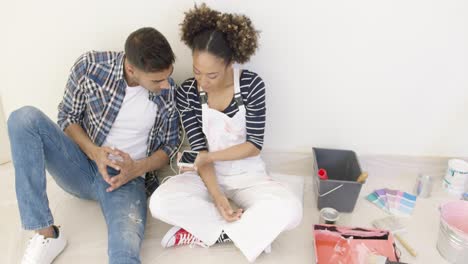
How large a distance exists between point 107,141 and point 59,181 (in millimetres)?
238

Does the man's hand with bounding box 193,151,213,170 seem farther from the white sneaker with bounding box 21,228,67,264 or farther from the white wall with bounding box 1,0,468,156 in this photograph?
the white sneaker with bounding box 21,228,67,264

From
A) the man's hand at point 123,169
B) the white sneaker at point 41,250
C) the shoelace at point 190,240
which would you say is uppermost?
the man's hand at point 123,169

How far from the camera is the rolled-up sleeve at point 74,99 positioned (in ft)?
4.77

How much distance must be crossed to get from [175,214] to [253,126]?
0.45 metres

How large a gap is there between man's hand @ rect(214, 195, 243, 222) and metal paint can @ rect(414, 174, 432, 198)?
870mm

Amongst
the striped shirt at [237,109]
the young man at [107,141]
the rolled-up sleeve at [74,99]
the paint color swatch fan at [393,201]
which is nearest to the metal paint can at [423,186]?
the paint color swatch fan at [393,201]

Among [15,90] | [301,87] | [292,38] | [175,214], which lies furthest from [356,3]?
[15,90]

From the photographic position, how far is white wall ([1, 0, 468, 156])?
1.54 meters

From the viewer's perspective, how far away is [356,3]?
4.93 ft

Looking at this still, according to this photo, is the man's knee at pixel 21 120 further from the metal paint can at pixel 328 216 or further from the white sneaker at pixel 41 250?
the metal paint can at pixel 328 216

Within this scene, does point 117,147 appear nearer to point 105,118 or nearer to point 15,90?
point 105,118

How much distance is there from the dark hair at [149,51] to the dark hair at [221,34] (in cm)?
11

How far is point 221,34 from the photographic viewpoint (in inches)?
53.0

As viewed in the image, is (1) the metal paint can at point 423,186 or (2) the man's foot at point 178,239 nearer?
(2) the man's foot at point 178,239
